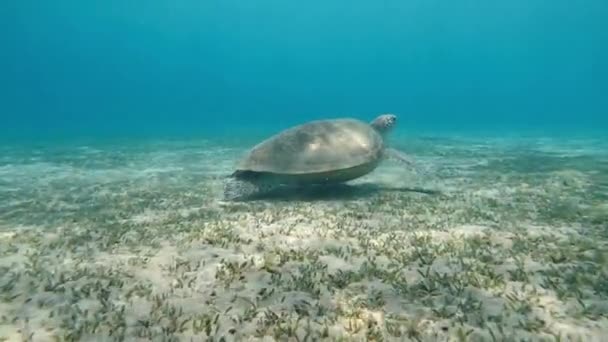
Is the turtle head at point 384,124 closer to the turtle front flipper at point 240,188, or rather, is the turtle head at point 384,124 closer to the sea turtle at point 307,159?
the sea turtle at point 307,159

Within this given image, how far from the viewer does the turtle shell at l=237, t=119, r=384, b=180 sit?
9.38 meters

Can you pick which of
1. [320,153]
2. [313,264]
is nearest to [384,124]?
[320,153]

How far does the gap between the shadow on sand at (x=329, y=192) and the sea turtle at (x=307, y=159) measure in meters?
0.36

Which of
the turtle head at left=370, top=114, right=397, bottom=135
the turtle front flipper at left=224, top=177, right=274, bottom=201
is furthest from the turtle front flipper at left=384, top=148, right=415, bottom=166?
the turtle front flipper at left=224, top=177, right=274, bottom=201

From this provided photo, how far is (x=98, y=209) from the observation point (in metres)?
9.30

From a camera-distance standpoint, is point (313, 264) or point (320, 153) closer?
point (313, 264)

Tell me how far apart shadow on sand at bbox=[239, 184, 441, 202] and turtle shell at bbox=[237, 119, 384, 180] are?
546mm

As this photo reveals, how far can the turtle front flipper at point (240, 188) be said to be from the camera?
9.63 metres

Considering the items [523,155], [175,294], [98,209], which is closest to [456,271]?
[175,294]

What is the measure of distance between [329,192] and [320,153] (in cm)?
137

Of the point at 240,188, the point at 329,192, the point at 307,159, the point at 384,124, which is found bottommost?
the point at 329,192

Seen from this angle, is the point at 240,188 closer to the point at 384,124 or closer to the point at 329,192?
the point at 329,192

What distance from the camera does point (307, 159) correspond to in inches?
372

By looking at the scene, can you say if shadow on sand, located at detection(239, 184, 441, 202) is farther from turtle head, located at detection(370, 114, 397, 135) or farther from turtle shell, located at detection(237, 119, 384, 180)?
turtle head, located at detection(370, 114, 397, 135)
